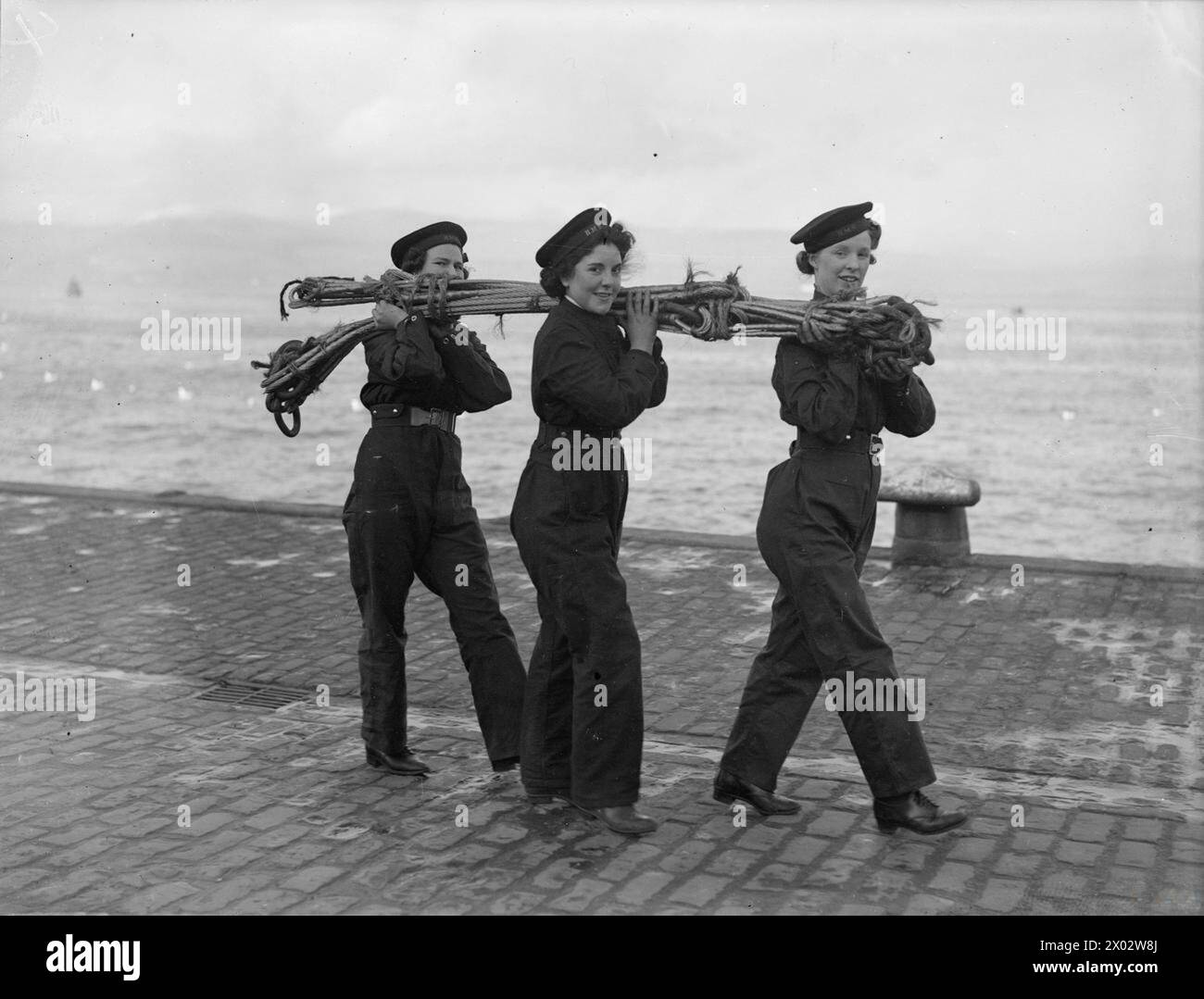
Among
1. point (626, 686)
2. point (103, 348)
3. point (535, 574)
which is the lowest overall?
point (626, 686)

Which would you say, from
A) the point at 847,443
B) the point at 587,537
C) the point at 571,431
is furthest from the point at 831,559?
the point at 571,431

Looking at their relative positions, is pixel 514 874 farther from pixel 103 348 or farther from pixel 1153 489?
Answer: pixel 103 348

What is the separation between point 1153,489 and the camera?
91.9ft

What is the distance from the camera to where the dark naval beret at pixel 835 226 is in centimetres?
500

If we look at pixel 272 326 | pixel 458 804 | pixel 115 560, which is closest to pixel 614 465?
pixel 458 804

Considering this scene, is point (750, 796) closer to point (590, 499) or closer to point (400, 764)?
point (590, 499)

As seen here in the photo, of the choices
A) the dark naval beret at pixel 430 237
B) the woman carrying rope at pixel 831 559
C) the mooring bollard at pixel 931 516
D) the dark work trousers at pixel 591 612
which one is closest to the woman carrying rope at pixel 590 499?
the dark work trousers at pixel 591 612

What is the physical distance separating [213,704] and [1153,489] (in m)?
24.9

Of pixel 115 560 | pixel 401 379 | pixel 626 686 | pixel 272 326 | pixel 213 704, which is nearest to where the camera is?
pixel 626 686

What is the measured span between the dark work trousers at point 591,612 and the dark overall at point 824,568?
47cm

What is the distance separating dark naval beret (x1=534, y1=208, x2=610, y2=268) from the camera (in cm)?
492

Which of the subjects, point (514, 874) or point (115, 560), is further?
point (115, 560)

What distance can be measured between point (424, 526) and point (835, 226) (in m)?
1.95
